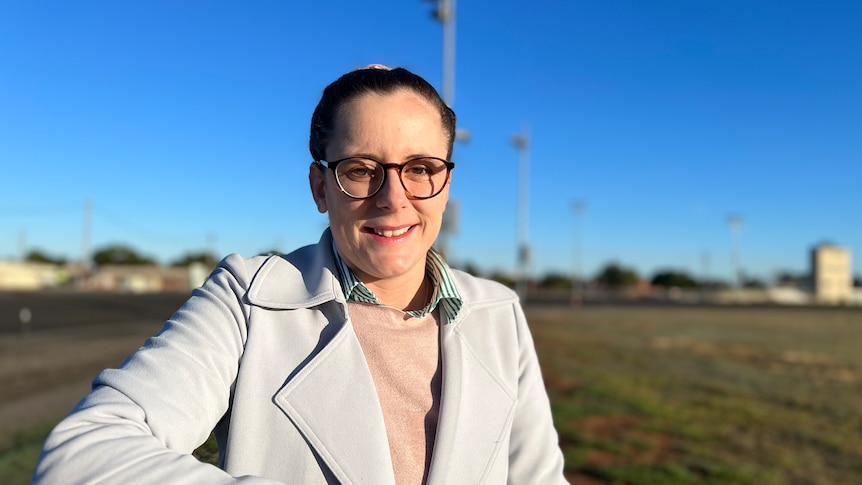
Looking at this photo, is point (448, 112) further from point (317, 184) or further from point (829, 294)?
point (829, 294)

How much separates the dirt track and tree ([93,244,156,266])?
7290 cm

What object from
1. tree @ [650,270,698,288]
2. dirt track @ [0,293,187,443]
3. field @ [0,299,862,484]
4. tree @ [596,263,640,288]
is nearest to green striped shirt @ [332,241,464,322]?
field @ [0,299,862,484]

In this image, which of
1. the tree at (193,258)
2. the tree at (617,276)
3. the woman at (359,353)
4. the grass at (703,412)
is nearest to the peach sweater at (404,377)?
the woman at (359,353)

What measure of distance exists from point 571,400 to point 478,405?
858 cm

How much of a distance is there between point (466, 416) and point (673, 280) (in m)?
116

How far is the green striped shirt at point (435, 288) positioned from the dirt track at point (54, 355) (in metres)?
5.97

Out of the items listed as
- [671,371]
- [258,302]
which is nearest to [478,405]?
[258,302]

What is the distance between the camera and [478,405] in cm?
A: 174

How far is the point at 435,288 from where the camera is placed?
188 centimetres

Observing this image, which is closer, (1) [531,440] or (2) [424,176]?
(2) [424,176]

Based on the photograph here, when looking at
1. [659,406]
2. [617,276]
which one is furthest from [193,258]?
[659,406]

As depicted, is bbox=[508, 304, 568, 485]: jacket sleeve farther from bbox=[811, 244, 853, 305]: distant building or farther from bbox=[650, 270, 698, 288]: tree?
bbox=[650, 270, 698, 288]: tree

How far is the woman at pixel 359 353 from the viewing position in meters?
1.33

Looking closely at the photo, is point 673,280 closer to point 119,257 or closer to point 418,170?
point 119,257
